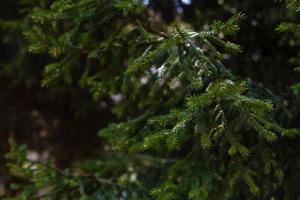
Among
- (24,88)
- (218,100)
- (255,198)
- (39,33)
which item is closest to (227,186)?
(255,198)

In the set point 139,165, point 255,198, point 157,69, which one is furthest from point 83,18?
point 139,165

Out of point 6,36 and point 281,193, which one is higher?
point 6,36

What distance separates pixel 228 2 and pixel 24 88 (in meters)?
2.32

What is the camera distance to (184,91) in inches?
107

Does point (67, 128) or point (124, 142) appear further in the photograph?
point (67, 128)

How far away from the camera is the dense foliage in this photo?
2.29 meters

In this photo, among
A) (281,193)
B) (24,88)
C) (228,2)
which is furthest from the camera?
(24,88)

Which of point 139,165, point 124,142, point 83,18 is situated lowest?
point 139,165

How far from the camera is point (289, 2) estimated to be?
221cm

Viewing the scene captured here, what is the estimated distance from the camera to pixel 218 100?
233cm

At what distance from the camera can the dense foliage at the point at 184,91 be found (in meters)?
2.29

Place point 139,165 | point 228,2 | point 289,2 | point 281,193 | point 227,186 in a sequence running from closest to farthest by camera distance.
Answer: point 289,2 < point 227,186 < point 281,193 < point 228,2 < point 139,165

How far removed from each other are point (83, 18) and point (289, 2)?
988 mm

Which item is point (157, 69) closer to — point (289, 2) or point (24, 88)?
point (289, 2)
